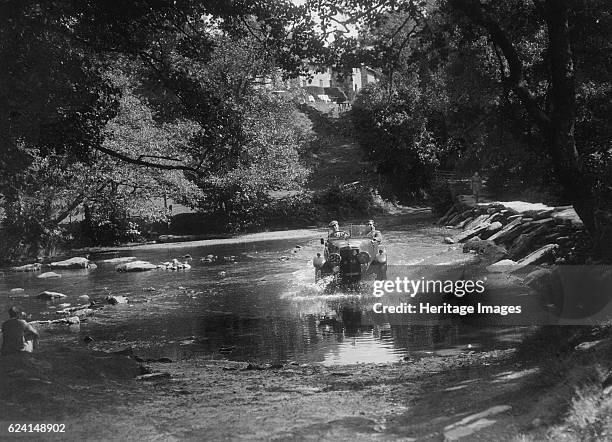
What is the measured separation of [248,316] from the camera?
19.3 metres

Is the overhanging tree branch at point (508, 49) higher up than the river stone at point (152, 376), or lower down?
higher up

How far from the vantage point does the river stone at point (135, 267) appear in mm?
32125

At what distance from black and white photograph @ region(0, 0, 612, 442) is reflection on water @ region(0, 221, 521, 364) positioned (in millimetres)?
118

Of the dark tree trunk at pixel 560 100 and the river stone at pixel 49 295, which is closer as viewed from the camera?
the dark tree trunk at pixel 560 100

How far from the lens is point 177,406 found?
9.09 meters

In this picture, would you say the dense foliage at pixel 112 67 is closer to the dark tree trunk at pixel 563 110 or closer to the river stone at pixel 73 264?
the dark tree trunk at pixel 563 110

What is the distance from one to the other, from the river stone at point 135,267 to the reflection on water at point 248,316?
667 millimetres

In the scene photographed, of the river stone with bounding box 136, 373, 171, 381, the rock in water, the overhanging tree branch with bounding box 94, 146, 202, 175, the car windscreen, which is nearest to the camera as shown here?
the river stone with bounding box 136, 373, 171, 381

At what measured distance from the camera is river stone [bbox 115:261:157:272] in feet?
105

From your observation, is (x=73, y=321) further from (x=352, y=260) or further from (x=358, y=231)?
(x=358, y=231)

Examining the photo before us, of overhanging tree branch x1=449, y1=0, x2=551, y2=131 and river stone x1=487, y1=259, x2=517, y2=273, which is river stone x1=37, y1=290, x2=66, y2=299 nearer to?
river stone x1=487, y1=259, x2=517, y2=273

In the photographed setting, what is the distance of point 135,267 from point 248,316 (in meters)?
14.5

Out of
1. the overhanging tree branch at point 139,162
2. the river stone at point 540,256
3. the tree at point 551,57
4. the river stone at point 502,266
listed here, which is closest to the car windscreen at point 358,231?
the river stone at point 502,266

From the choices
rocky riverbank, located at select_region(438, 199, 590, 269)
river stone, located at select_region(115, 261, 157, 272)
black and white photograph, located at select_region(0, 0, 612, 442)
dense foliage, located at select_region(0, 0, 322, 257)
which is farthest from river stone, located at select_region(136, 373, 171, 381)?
river stone, located at select_region(115, 261, 157, 272)
